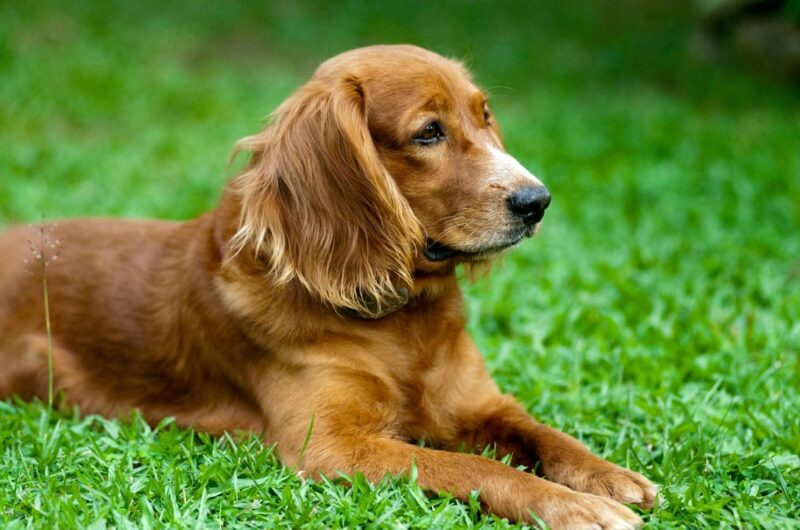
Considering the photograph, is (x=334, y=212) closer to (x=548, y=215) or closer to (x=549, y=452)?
(x=549, y=452)

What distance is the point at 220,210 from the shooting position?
13.3ft

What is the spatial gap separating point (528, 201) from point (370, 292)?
692 millimetres

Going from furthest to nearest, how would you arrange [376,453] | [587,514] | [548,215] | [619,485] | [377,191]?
[548,215]
[377,191]
[376,453]
[619,485]
[587,514]

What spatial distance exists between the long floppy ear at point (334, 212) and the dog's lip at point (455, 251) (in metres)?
0.08

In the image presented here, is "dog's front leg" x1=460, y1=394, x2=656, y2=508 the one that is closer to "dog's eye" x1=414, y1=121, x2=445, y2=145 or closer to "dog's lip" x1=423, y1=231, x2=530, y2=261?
"dog's lip" x1=423, y1=231, x2=530, y2=261

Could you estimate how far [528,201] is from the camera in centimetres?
360

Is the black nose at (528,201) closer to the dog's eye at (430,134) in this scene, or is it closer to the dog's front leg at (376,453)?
the dog's eye at (430,134)

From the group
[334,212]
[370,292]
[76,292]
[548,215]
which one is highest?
[334,212]

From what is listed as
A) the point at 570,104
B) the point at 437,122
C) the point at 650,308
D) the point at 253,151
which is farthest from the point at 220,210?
the point at 570,104

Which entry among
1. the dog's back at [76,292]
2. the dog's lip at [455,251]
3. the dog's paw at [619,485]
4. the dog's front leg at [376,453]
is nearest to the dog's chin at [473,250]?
the dog's lip at [455,251]

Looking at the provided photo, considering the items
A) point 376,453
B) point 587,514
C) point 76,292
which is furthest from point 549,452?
point 76,292

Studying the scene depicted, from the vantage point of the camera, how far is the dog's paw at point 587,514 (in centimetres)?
305

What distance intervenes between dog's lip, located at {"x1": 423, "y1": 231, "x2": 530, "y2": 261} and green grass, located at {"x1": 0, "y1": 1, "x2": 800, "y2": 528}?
0.93 metres

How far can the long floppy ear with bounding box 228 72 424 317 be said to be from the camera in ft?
11.8
